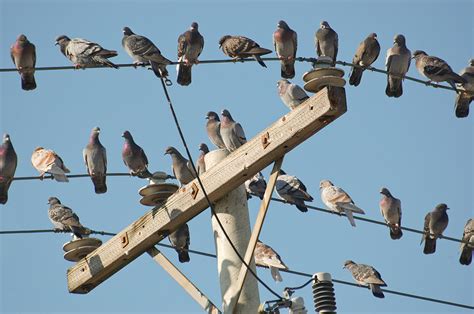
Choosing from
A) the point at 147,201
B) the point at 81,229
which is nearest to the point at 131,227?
the point at 147,201

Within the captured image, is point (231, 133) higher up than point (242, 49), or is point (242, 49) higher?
point (242, 49)

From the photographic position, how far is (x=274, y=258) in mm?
13195

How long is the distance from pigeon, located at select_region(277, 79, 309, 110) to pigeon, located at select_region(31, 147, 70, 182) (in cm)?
283

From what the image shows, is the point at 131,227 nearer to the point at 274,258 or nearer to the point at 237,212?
the point at 237,212

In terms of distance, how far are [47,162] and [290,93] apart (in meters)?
3.28

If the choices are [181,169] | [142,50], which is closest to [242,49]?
[142,50]

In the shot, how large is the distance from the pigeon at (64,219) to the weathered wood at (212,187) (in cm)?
322

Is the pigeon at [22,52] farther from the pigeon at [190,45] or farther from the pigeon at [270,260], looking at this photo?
the pigeon at [270,260]

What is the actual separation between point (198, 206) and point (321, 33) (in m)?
8.01

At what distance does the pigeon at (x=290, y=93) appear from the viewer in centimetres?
1389

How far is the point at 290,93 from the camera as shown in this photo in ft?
45.8

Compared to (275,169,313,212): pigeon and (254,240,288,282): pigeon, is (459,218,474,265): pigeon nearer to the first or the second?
(275,169,313,212): pigeon

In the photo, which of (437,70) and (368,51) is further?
(368,51)

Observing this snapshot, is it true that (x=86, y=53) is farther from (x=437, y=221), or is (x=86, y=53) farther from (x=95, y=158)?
(x=437, y=221)
